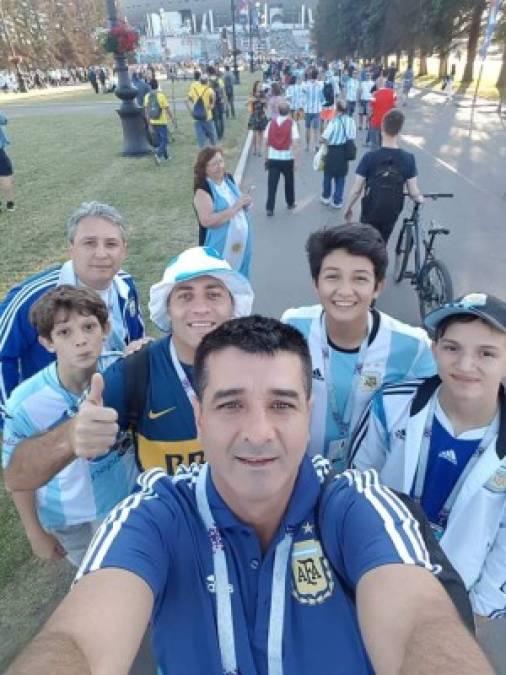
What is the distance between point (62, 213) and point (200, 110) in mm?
5570

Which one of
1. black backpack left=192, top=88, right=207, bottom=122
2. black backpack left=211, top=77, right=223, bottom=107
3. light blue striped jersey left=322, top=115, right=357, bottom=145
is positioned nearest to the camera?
light blue striped jersey left=322, top=115, right=357, bottom=145

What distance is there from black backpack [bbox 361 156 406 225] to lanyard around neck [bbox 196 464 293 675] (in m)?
5.47

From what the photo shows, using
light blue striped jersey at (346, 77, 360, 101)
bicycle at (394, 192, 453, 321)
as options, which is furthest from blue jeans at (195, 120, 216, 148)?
bicycle at (394, 192, 453, 321)

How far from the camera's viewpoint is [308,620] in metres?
1.41

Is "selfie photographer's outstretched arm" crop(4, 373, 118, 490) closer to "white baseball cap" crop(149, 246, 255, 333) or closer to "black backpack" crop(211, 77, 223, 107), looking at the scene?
"white baseball cap" crop(149, 246, 255, 333)

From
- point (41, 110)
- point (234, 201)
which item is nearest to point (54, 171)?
point (234, 201)

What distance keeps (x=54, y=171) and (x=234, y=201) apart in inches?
457

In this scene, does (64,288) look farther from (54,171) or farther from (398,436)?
(54,171)

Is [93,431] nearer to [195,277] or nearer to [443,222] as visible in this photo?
[195,277]

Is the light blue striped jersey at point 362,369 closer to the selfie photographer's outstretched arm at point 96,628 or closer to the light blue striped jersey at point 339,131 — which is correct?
the selfie photographer's outstretched arm at point 96,628

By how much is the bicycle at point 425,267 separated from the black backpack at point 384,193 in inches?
10.9

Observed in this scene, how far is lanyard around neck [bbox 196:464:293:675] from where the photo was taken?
1382 mm

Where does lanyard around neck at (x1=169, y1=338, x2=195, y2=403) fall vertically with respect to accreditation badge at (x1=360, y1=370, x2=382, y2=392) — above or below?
above

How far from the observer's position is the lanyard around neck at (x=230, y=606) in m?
1.38
